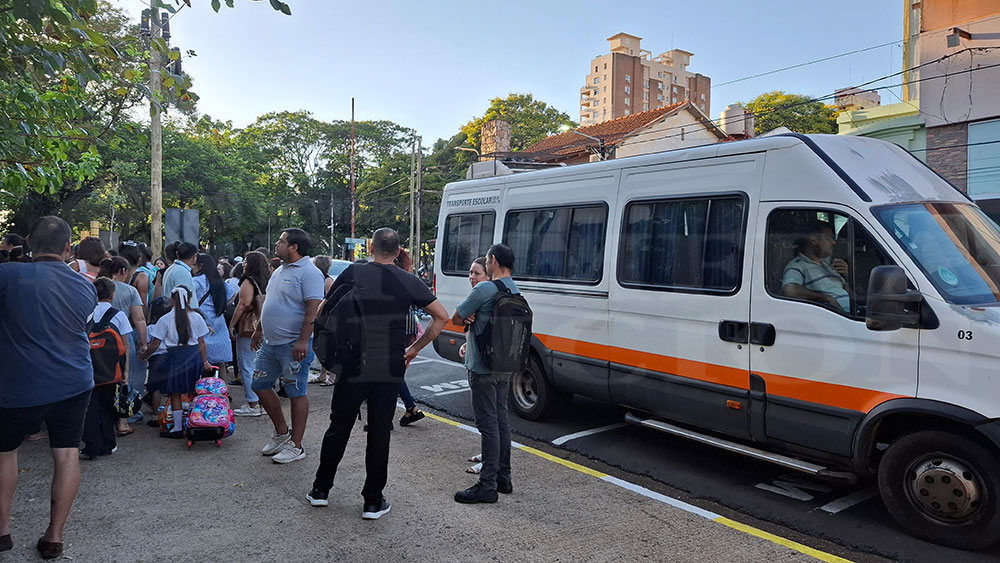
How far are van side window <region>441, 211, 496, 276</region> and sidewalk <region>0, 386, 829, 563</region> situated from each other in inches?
115

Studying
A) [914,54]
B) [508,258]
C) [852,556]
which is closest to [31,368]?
[508,258]

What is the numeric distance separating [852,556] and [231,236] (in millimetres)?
44160

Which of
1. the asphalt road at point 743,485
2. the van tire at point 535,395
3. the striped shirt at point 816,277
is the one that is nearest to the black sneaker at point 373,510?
the asphalt road at point 743,485

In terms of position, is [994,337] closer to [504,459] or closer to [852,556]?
[852,556]

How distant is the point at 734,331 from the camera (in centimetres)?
522

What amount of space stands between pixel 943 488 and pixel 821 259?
5.28 feet

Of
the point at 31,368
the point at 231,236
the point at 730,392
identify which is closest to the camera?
the point at 31,368

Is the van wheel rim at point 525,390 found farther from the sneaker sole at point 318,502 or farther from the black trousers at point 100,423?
the black trousers at point 100,423

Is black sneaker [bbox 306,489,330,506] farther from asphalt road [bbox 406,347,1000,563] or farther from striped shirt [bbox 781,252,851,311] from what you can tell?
striped shirt [bbox 781,252,851,311]

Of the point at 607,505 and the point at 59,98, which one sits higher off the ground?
the point at 59,98

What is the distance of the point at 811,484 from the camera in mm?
5391

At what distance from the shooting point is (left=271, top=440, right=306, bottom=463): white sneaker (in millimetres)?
5547

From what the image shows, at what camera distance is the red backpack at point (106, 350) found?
18.3 feet

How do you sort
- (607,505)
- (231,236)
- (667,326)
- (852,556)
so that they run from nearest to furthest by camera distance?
1. (852,556)
2. (607,505)
3. (667,326)
4. (231,236)
